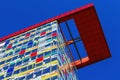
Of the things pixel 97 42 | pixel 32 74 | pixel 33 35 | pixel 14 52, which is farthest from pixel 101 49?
pixel 32 74

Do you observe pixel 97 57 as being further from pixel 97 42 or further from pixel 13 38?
pixel 13 38

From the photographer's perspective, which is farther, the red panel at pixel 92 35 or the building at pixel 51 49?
the red panel at pixel 92 35

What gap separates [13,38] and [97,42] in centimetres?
248

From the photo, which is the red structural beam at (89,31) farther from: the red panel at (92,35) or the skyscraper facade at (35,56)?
the skyscraper facade at (35,56)

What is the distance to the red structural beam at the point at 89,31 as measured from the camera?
1041cm

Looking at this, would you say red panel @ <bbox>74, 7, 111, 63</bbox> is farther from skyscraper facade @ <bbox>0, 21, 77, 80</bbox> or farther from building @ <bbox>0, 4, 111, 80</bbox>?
skyscraper facade @ <bbox>0, 21, 77, 80</bbox>

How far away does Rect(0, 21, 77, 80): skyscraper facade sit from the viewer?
25.0 feet

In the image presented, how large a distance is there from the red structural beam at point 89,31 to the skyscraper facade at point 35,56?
402 millimetres

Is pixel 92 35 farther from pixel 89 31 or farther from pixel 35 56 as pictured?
pixel 35 56

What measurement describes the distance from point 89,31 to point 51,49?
8.48ft

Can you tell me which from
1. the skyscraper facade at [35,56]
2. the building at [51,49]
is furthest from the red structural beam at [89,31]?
the skyscraper facade at [35,56]

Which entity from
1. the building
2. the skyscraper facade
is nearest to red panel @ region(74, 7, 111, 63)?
the building

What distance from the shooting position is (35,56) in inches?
338

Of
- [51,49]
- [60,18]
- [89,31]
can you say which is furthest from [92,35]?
[51,49]
